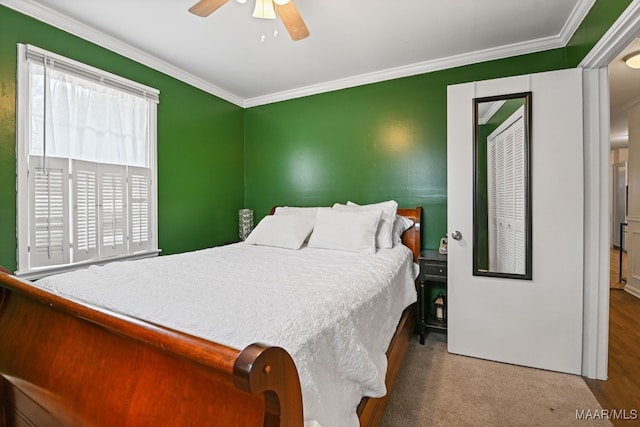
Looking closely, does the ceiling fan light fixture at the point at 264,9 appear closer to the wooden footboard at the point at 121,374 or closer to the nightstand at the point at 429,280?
the wooden footboard at the point at 121,374

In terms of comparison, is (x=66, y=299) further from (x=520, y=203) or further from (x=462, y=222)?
(x=520, y=203)

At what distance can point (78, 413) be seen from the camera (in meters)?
0.95

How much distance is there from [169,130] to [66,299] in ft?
7.95

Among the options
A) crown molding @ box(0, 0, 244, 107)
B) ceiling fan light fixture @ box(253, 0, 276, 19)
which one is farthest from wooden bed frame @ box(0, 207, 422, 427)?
crown molding @ box(0, 0, 244, 107)

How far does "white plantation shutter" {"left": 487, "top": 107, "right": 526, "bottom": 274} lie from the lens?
2213mm

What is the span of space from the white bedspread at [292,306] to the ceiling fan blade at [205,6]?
59.9 inches

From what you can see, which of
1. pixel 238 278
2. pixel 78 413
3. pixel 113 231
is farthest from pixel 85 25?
pixel 78 413

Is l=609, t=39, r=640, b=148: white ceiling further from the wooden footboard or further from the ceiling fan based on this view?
the wooden footboard

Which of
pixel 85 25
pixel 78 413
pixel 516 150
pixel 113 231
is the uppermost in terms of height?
pixel 85 25

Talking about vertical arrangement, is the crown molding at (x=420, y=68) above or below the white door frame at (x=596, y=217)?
above

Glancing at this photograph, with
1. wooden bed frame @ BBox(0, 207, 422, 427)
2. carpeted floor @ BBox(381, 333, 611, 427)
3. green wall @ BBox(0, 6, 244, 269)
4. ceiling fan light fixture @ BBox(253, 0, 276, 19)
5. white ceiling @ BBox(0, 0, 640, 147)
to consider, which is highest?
white ceiling @ BBox(0, 0, 640, 147)

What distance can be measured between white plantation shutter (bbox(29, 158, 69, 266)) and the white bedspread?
743 mm

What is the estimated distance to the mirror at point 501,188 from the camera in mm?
2197

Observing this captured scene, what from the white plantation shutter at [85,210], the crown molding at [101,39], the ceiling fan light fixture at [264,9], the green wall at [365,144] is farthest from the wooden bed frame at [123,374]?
the green wall at [365,144]
